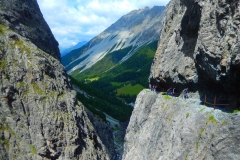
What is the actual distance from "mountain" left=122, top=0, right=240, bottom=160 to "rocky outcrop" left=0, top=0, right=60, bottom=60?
149 ft

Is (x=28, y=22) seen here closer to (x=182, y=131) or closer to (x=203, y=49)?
(x=203, y=49)

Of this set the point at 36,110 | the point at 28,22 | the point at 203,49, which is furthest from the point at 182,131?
the point at 28,22

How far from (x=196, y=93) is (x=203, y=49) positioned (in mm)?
8098

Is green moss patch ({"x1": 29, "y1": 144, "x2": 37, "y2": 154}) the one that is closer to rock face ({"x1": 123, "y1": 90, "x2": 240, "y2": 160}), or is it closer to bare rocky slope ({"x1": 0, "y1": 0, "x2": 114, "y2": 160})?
bare rocky slope ({"x1": 0, "y1": 0, "x2": 114, "y2": 160})

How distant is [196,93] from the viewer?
97.6 ft

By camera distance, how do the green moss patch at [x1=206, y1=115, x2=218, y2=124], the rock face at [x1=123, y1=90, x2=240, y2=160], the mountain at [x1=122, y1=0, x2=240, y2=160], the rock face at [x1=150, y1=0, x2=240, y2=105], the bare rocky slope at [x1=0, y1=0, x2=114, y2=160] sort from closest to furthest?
the rock face at [x1=123, y1=90, x2=240, y2=160]
the mountain at [x1=122, y1=0, x2=240, y2=160]
the rock face at [x1=150, y1=0, x2=240, y2=105]
the green moss patch at [x1=206, y1=115, x2=218, y2=124]
the bare rocky slope at [x1=0, y1=0, x2=114, y2=160]

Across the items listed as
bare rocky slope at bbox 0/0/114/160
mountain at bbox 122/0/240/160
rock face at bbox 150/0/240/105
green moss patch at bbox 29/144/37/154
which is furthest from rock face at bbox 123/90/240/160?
green moss patch at bbox 29/144/37/154

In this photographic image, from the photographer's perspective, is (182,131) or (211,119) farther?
(182,131)

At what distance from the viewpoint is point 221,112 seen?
21.3m

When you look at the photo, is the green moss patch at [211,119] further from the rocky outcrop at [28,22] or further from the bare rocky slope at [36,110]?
the rocky outcrop at [28,22]

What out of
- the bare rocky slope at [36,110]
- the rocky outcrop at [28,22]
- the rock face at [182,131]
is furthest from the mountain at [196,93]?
the rocky outcrop at [28,22]

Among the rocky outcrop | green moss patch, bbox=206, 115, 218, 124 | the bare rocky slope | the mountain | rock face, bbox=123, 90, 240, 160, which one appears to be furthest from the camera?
the rocky outcrop

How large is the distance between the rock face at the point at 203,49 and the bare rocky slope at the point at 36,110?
25574 mm

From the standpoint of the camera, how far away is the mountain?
19328mm
